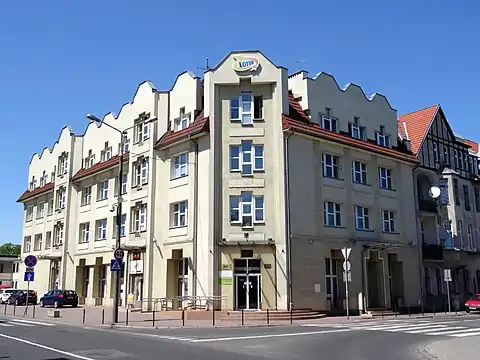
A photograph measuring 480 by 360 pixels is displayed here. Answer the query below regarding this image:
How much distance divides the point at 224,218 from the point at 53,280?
88.1 feet

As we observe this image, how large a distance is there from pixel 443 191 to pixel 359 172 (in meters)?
10.5

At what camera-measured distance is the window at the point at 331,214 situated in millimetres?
33750

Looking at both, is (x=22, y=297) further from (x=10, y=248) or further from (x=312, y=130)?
(x=10, y=248)

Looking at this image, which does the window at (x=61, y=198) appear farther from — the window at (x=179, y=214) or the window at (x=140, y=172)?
the window at (x=179, y=214)

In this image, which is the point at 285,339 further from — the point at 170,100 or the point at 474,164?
the point at 474,164

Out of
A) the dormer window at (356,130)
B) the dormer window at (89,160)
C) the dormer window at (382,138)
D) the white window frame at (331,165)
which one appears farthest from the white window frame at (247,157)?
the dormer window at (89,160)

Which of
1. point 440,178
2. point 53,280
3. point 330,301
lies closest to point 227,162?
point 330,301

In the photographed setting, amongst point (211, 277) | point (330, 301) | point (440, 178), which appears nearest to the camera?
point (211, 277)

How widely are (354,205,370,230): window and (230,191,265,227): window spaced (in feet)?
26.1

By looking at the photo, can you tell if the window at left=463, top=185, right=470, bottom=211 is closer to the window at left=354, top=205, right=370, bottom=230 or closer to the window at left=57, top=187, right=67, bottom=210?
the window at left=354, top=205, right=370, bottom=230

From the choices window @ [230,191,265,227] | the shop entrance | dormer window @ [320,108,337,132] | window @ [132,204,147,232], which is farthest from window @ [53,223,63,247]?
dormer window @ [320,108,337,132]

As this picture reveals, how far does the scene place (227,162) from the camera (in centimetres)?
3194

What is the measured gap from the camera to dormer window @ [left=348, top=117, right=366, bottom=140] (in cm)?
3742

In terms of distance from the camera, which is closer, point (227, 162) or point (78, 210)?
point (227, 162)
